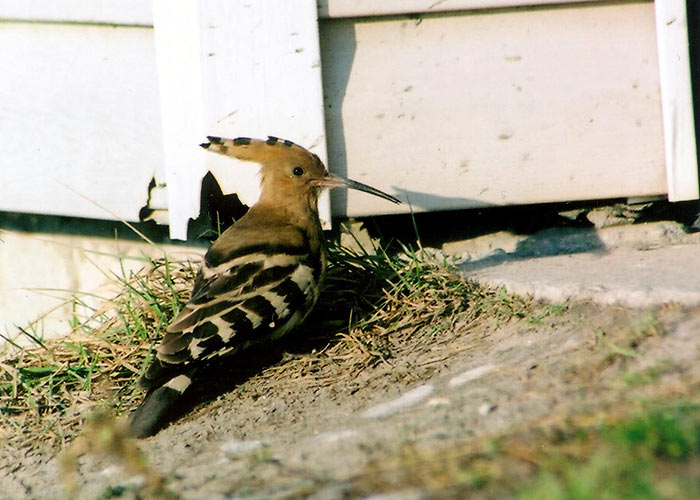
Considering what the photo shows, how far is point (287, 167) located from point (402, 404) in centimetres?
140

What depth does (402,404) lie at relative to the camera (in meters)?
2.80

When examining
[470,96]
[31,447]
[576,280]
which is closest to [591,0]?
[470,96]

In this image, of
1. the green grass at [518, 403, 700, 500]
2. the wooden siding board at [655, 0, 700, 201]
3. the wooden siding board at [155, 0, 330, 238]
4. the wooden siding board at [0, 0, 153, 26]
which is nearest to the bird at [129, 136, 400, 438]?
the wooden siding board at [155, 0, 330, 238]

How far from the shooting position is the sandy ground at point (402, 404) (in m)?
2.26

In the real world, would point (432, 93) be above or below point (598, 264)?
above

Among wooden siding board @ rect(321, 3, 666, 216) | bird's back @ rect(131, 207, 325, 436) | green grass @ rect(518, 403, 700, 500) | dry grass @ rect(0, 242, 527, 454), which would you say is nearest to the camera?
green grass @ rect(518, 403, 700, 500)

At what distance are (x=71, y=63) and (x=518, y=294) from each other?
2104mm

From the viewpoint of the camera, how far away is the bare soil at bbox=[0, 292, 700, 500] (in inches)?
87.0

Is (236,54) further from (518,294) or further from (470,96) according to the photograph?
(518,294)

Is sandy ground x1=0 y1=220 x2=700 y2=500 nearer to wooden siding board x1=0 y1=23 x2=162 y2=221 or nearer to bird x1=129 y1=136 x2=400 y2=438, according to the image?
bird x1=129 y1=136 x2=400 y2=438

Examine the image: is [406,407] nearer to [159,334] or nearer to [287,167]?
[159,334]

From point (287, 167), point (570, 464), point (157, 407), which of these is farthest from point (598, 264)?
point (570, 464)

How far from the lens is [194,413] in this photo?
10.8ft

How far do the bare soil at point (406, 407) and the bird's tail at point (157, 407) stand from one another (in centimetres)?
4
